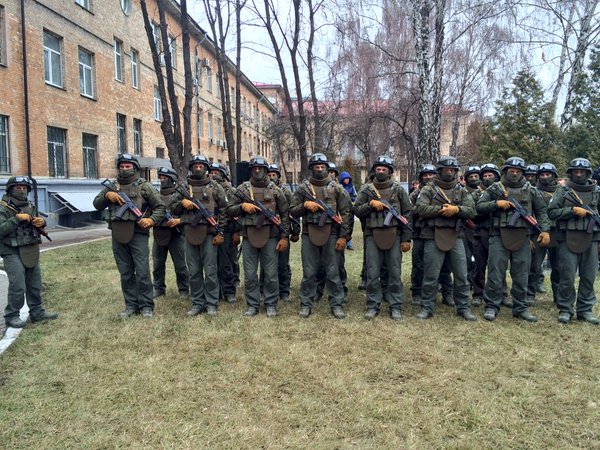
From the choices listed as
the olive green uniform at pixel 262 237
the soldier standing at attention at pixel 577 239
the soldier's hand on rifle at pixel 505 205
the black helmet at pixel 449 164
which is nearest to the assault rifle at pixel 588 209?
the soldier standing at attention at pixel 577 239

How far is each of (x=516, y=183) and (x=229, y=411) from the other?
442 cm

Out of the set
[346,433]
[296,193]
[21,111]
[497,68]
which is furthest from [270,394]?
[497,68]

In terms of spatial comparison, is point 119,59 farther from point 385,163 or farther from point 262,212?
point 385,163

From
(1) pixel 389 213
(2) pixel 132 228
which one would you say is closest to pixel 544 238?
(1) pixel 389 213

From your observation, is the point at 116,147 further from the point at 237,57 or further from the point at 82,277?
the point at 82,277

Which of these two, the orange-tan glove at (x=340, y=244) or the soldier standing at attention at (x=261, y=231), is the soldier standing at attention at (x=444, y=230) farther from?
the soldier standing at attention at (x=261, y=231)

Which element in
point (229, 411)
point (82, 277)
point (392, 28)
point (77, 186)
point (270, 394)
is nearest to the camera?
point (229, 411)

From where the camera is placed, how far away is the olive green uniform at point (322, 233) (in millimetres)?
5930

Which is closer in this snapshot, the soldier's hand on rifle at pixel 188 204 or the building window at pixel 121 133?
the soldier's hand on rifle at pixel 188 204

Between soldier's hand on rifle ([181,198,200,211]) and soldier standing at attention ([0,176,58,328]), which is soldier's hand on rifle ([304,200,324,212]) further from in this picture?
soldier standing at attention ([0,176,58,328])

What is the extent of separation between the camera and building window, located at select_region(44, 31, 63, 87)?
690 inches

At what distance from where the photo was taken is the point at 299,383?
4.04 m

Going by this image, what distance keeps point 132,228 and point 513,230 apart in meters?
4.74

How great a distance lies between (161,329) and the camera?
5473 mm
